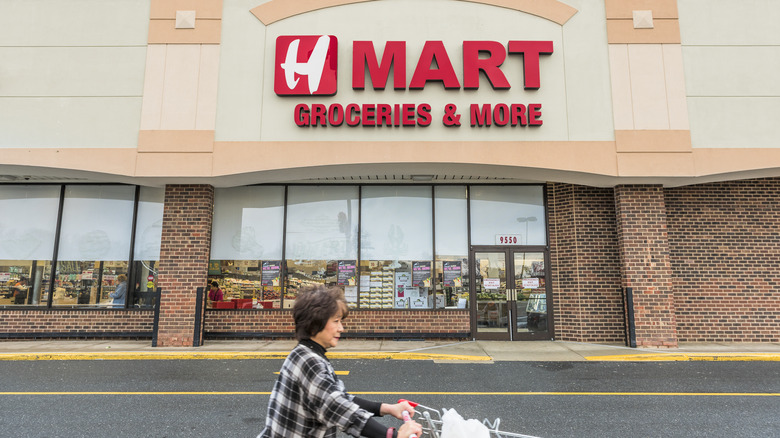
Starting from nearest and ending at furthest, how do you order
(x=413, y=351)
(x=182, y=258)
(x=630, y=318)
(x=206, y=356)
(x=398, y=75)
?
(x=206, y=356)
(x=413, y=351)
(x=630, y=318)
(x=398, y=75)
(x=182, y=258)

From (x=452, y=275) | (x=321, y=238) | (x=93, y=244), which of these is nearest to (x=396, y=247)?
(x=452, y=275)

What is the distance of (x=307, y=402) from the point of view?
7.51 ft

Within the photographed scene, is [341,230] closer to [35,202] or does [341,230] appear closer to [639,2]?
[35,202]

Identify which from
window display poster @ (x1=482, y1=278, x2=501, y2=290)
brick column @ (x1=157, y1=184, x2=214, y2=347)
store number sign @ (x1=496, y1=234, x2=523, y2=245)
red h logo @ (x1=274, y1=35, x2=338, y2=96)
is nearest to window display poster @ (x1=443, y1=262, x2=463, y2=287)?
window display poster @ (x1=482, y1=278, x2=501, y2=290)

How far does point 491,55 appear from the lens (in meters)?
10.7

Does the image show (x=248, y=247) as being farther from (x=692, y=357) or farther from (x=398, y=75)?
(x=692, y=357)

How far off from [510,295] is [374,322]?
3.68m

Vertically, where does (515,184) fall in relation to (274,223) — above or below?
above

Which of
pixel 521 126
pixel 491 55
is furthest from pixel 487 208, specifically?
pixel 491 55

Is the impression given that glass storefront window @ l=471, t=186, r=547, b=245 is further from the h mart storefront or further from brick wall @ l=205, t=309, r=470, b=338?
brick wall @ l=205, t=309, r=470, b=338

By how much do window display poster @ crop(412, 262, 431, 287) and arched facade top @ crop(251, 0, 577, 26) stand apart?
22.7ft

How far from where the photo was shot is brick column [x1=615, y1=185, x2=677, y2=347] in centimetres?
1047

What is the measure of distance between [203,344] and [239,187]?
13.9 ft

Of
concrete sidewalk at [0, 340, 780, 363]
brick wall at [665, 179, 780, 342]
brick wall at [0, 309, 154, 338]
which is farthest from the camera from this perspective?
brick wall at [0, 309, 154, 338]
